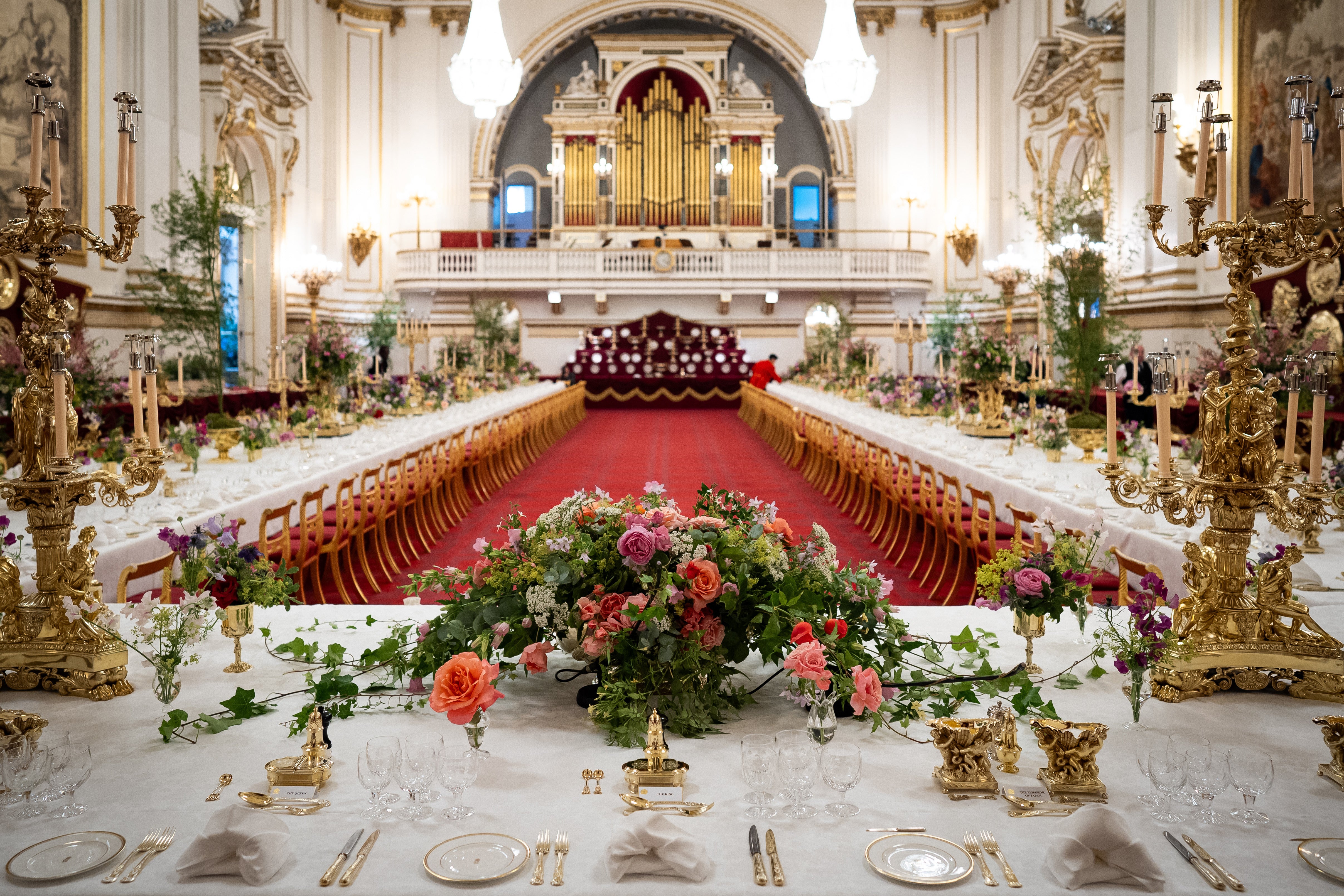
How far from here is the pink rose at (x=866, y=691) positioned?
6.56ft

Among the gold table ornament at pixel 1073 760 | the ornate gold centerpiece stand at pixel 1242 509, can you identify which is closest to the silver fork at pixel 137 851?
the gold table ornament at pixel 1073 760

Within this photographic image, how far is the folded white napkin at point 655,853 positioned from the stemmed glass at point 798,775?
0.74 ft

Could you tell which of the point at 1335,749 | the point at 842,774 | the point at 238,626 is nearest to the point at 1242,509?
the point at 1335,749

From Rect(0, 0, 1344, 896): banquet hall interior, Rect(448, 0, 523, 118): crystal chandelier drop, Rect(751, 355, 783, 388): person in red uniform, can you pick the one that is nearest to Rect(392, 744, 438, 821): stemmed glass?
Rect(0, 0, 1344, 896): banquet hall interior

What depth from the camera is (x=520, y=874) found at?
1575 mm

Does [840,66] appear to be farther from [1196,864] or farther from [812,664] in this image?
[1196,864]

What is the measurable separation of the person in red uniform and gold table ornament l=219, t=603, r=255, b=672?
51.4ft

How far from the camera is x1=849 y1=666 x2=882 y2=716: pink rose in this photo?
200 cm

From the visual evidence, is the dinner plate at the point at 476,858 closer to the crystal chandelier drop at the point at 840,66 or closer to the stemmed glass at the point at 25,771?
the stemmed glass at the point at 25,771

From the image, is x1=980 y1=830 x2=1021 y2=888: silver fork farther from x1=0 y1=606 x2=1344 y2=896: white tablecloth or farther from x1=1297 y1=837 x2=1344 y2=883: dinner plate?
x1=1297 y1=837 x2=1344 y2=883: dinner plate

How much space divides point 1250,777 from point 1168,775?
0.41ft

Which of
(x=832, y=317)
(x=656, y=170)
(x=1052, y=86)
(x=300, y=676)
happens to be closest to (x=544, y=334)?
(x=656, y=170)

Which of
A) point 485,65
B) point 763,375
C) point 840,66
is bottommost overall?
point 763,375

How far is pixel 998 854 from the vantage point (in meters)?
1.61
